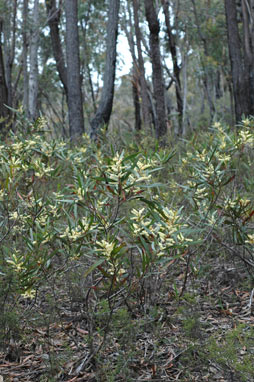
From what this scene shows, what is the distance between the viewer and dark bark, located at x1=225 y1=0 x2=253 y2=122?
9648 millimetres

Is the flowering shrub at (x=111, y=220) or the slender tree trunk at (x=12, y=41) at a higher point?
the slender tree trunk at (x=12, y=41)

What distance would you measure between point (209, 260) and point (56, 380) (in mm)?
1730

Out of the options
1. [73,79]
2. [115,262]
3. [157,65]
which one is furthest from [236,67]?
[115,262]

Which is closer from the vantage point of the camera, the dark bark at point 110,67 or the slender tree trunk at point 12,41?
the dark bark at point 110,67

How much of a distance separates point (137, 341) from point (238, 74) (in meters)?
8.33

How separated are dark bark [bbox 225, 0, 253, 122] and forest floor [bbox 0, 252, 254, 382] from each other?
709 centimetres

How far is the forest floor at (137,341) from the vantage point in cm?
227

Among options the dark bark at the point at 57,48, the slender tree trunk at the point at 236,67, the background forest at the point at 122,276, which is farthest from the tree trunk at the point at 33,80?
the background forest at the point at 122,276

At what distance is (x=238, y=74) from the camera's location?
9891 millimetres

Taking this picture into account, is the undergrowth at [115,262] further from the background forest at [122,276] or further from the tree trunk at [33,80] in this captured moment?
the tree trunk at [33,80]

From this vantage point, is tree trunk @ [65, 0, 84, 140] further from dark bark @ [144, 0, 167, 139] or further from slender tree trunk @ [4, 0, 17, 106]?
slender tree trunk @ [4, 0, 17, 106]

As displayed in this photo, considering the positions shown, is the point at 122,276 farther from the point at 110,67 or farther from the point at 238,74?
the point at 238,74

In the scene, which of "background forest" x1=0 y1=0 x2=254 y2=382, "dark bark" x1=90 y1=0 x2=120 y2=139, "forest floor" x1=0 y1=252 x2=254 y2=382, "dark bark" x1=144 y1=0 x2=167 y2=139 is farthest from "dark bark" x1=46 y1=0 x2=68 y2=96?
"forest floor" x1=0 y1=252 x2=254 y2=382

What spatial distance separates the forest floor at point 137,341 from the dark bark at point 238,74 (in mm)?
7091
